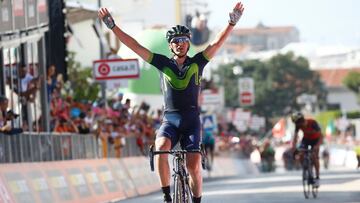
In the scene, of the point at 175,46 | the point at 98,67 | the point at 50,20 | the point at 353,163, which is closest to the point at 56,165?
the point at 50,20

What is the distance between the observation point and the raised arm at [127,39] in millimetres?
15219

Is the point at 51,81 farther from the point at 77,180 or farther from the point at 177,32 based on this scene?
the point at 177,32

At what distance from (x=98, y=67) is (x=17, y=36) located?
7.88 metres

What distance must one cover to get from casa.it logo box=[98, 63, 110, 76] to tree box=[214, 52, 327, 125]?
109892 millimetres

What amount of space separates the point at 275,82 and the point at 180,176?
136 metres

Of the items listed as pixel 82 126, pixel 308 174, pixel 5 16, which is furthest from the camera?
pixel 82 126

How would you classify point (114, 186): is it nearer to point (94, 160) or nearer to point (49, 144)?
point (94, 160)

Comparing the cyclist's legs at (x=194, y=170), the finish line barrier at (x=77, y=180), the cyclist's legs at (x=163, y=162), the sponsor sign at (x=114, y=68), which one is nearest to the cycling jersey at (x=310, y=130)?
the finish line barrier at (x=77, y=180)

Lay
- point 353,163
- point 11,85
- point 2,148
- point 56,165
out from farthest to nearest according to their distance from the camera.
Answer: point 353,163, point 11,85, point 56,165, point 2,148

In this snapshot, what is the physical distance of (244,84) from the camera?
261 feet

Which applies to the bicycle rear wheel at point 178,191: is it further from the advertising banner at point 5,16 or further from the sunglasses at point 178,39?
the advertising banner at point 5,16

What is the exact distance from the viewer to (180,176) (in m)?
14.8

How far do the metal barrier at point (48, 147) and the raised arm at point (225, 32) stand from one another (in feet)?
18.6

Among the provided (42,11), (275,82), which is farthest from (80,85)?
(275,82)
